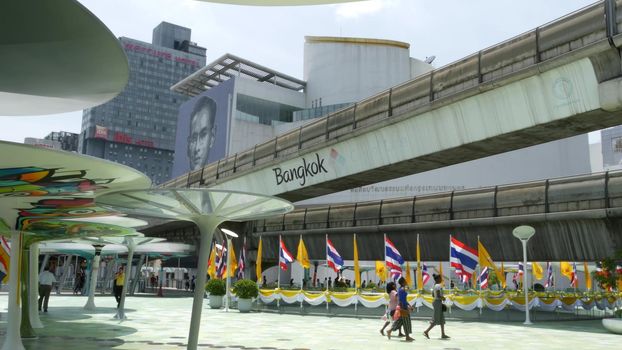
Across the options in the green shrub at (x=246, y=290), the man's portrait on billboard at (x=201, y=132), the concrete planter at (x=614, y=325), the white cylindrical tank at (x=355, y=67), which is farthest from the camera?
the man's portrait on billboard at (x=201, y=132)

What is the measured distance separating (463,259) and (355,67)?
52646 millimetres

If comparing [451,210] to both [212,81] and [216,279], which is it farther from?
[212,81]

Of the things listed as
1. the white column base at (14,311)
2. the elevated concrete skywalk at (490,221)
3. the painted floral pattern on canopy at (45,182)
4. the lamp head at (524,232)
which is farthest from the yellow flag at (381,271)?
the painted floral pattern on canopy at (45,182)

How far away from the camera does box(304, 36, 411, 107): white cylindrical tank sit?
7225 cm

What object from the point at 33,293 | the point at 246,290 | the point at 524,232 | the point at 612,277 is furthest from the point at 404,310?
the point at 246,290

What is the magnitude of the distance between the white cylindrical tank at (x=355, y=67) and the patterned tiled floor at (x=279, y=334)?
51219 millimetres

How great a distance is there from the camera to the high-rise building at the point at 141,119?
592ft

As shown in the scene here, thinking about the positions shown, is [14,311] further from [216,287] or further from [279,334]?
[216,287]

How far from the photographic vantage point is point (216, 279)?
31672mm

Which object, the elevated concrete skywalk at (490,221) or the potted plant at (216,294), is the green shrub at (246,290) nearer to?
the potted plant at (216,294)

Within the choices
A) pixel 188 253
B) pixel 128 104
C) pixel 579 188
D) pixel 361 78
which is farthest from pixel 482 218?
pixel 128 104

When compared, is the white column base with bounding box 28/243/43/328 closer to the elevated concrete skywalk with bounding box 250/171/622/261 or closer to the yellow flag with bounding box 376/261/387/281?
the yellow flag with bounding box 376/261/387/281

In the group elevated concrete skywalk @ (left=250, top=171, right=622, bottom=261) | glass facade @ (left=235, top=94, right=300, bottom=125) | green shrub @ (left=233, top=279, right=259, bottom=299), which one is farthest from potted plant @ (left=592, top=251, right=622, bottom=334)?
glass facade @ (left=235, top=94, right=300, bottom=125)

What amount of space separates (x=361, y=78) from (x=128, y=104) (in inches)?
5250
